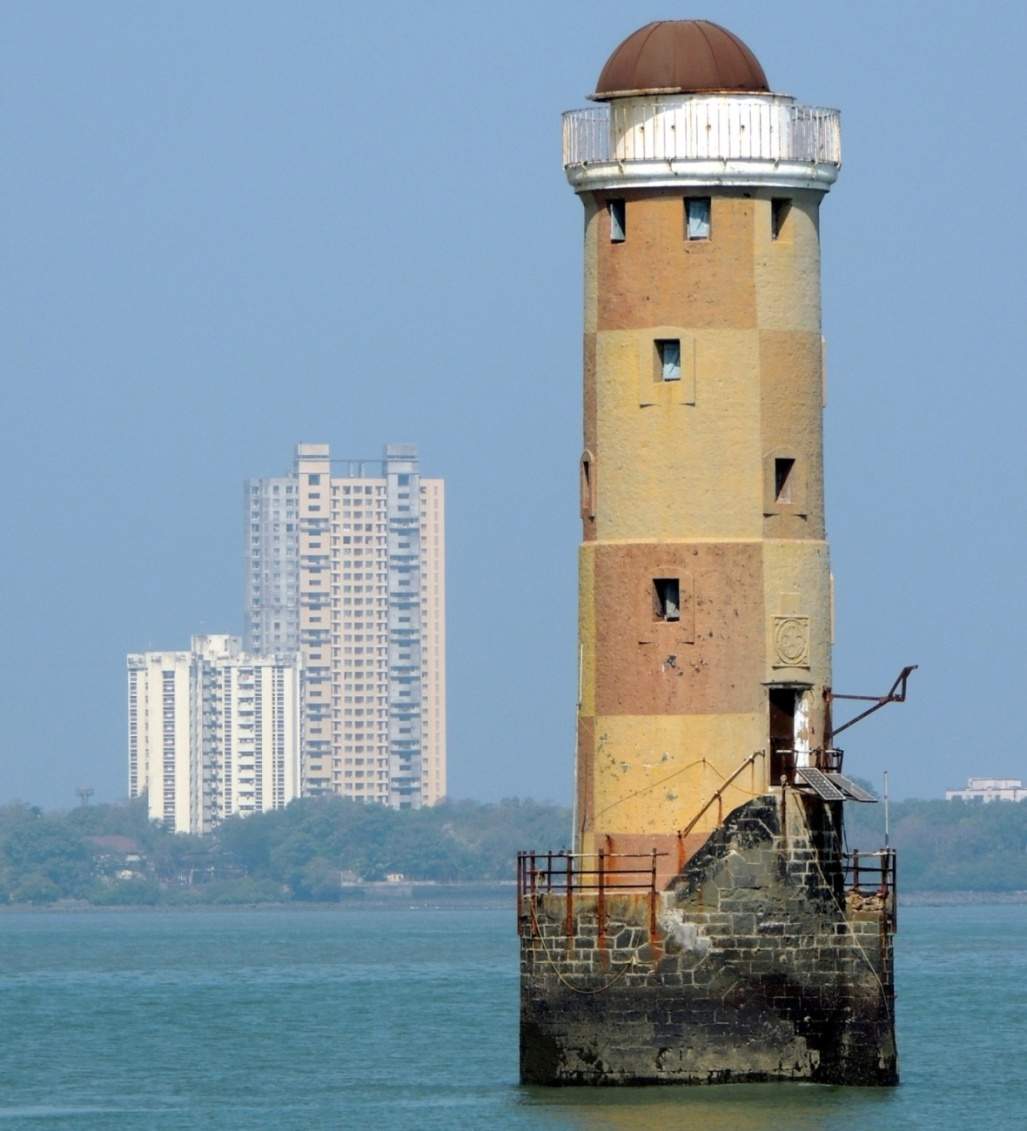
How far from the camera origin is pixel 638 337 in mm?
49219

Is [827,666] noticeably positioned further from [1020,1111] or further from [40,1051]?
[40,1051]

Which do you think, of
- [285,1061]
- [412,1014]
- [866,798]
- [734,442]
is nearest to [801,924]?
[866,798]

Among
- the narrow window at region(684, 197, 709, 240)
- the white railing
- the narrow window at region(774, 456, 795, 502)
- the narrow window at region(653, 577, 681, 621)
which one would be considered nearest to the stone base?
the narrow window at region(653, 577, 681, 621)

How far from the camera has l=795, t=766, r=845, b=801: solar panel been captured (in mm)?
48156

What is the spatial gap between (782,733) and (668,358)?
193 inches

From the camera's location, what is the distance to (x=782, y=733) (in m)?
49.2

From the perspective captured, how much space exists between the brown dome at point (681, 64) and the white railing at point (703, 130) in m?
0.22

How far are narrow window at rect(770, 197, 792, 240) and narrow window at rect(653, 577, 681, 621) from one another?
15.0 feet

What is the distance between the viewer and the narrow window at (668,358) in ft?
161

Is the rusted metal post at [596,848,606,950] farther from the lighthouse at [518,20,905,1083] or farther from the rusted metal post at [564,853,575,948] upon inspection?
the rusted metal post at [564,853,575,948]

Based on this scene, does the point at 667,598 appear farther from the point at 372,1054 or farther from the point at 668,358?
the point at 372,1054

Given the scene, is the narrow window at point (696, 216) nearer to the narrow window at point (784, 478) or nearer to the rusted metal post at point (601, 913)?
the narrow window at point (784, 478)

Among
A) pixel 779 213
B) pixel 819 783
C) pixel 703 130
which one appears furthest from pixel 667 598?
pixel 703 130

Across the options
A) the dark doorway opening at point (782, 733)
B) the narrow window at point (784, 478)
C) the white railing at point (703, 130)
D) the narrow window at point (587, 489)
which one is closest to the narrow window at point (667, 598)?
the narrow window at point (587, 489)
